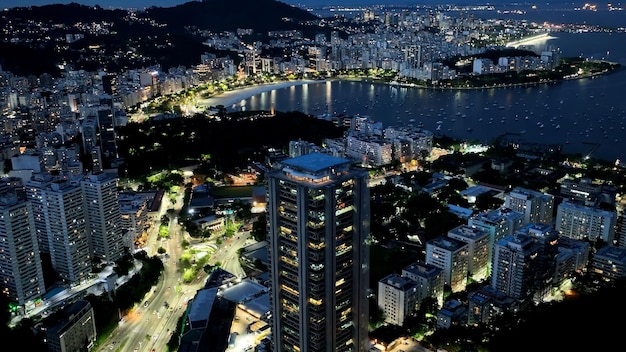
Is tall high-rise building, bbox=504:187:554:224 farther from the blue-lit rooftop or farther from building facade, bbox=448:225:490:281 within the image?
the blue-lit rooftop

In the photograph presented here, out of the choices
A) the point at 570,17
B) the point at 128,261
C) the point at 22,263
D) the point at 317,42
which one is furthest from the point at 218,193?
the point at 570,17

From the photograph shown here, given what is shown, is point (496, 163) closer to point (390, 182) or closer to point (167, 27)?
point (390, 182)

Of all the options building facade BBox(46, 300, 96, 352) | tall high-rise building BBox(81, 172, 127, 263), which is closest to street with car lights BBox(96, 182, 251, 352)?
building facade BBox(46, 300, 96, 352)

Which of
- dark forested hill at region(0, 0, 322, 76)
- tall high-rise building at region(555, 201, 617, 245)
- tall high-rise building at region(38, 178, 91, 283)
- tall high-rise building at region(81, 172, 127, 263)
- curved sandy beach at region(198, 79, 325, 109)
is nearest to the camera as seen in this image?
tall high-rise building at region(38, 178, 91, 283)

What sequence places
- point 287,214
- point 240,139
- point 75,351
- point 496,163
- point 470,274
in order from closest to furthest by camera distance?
point 287,214, point 75,351, point 470,274, point 496,163, point 240,139

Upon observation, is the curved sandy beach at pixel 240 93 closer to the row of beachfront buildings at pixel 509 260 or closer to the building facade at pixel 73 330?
the row of beachfront buildings at pixel 509 260

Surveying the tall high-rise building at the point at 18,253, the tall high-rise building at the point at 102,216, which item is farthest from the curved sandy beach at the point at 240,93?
the tall high-rise building at the point at 18,253
